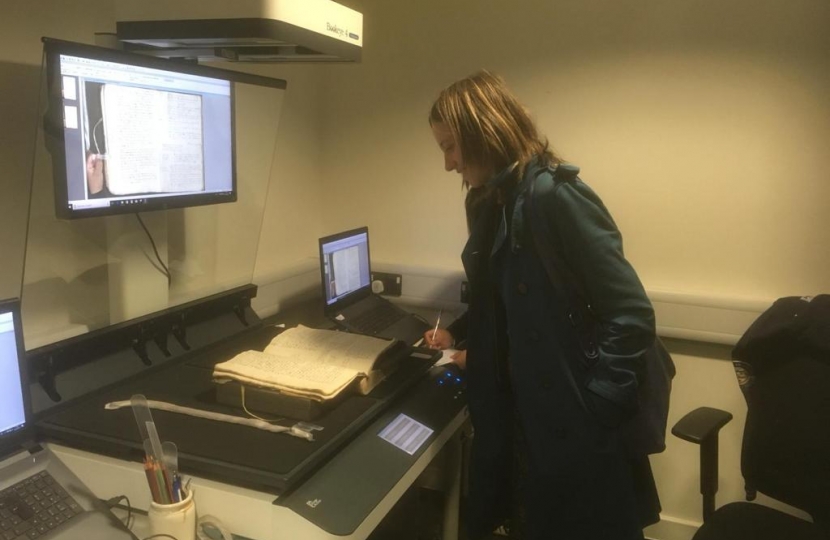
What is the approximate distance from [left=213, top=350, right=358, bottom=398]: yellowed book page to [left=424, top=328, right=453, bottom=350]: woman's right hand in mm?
574

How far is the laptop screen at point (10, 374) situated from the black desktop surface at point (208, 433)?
3.6 inches

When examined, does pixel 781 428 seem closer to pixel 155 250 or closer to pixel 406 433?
pixel 406 433

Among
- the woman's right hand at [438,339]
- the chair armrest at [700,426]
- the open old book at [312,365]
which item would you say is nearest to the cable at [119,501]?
the open old book at [312,365]

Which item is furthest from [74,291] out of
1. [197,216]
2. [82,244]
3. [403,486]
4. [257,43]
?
[403,486]

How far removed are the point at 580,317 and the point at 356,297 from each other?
1040 mm

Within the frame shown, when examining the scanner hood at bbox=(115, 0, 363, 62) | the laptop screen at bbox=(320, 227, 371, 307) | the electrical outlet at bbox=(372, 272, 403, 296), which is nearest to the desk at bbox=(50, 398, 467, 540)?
the scanner hood at bbox=(115, 0, 363, 62)

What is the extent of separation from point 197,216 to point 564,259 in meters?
0.97

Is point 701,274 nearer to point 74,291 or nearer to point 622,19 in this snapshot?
point 622,19

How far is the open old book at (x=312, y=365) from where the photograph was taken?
1.26 m

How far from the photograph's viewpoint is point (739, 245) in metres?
2.06

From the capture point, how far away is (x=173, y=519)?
1021 millimetres

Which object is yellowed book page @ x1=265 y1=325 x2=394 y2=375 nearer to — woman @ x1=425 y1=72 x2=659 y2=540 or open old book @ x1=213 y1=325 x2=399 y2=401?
open old book @ x1=213 y1=325 x2=399 y2=401

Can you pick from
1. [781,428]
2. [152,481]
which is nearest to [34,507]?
[152,481]

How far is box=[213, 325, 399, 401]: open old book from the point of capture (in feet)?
4.15
